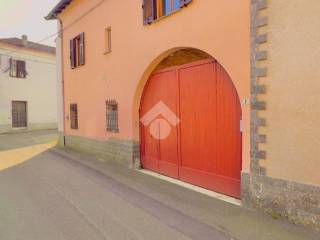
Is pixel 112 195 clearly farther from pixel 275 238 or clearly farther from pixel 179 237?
pixel 275 238

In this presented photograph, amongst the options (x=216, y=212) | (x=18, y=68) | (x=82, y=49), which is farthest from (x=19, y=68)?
(x=216, y=212)

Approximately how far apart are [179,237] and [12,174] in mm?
5806

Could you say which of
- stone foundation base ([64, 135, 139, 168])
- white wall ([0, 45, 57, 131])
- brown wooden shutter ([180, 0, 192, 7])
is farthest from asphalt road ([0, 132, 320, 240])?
white wall ([0, 45, 57, 131])

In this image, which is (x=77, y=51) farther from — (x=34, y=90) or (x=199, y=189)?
(x=34, y=90)

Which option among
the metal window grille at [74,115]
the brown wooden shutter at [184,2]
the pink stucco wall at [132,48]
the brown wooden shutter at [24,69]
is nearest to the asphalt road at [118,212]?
the pink stucco wall at [132,48]

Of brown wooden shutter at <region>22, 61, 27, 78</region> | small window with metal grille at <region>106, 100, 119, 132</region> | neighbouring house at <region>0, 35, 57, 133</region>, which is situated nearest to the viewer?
small window with metal grille at <region>106, 100, 119, 132</region>

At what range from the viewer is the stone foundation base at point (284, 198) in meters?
4.00

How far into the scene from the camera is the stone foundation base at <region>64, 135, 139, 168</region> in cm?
823

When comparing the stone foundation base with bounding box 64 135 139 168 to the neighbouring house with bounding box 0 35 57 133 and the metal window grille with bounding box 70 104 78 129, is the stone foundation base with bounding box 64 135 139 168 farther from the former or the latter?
the neighbouring house with bounding box 0 35 57 133

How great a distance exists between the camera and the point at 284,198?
14.3ft

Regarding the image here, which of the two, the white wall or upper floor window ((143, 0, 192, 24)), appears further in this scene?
the white wall

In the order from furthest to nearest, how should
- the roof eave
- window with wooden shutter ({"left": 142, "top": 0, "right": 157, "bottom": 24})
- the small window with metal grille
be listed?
the roof eave, the small window with metal grille, window with wooden shutter ({"left": 142, "top": 0, "right": 157, "bottom": 24})

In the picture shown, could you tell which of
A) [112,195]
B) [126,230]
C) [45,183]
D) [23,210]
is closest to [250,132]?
[126,230]

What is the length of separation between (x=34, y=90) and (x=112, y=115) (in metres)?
16.1
